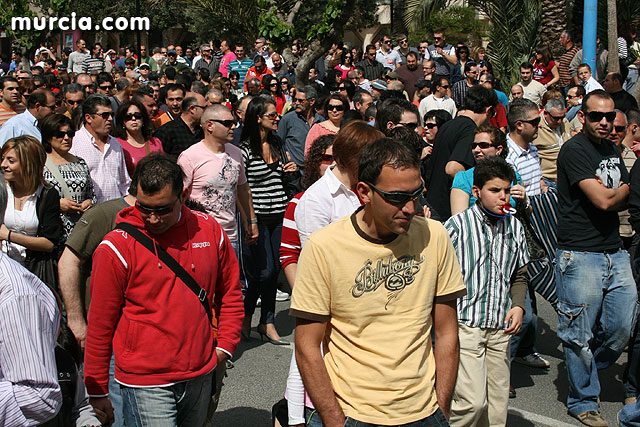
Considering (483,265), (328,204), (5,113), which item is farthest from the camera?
(5,113)

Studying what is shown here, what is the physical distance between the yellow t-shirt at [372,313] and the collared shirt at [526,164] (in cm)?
385

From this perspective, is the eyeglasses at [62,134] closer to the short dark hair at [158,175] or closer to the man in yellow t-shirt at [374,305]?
the short dark hair at [158,175]

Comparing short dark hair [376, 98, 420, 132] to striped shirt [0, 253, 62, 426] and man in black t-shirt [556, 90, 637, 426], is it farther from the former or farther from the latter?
striped shirt [0, 253, 62, 426]

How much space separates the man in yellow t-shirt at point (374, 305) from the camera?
2.97 m

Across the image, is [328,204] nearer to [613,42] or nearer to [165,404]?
[165,404]

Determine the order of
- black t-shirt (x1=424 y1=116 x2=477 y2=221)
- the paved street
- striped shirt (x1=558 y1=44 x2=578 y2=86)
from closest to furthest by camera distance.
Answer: the paved street < black t-shirt (x1=424 y1=116 x2=477 y2=221) < striped shirt (x1=558 y1=44 x2=578 y2=86)

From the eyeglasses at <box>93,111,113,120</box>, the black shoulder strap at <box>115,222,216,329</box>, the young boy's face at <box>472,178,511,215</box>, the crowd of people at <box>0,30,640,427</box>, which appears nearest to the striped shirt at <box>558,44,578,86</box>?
the crowd of people at <box>0,30,640,427</box>

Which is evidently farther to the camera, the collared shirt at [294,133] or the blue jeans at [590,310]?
the collared shirt at [294,133]

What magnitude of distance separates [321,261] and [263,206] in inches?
172

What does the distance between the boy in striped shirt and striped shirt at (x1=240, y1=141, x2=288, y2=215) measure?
9.46ft

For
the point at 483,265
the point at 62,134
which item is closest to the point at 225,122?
the point at 62,134

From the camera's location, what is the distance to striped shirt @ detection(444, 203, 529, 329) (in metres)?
4.68

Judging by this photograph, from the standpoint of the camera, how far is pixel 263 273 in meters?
7.30

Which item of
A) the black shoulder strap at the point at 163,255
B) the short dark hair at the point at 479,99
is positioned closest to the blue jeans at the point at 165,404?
the black shoulder strap at the point at 163,255
